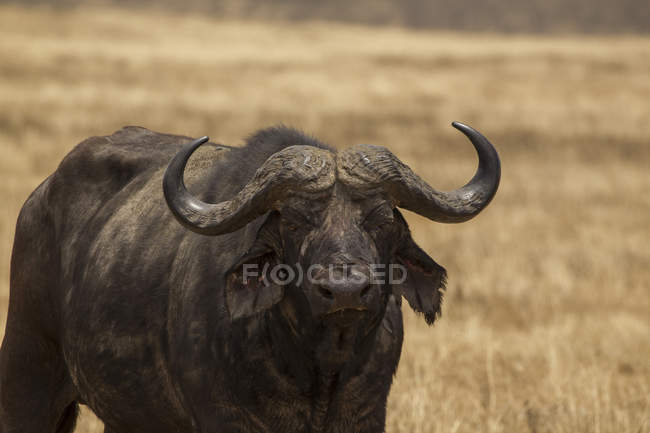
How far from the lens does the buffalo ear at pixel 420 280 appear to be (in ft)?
13.0

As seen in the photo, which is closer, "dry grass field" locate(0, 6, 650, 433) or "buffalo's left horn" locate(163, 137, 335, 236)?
"buffalo's left horn" locate(163, 137, 335, 236)

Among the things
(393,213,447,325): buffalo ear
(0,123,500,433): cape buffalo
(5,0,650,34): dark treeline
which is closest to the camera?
(0,123,500,433): cape buffalo

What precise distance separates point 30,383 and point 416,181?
248cm

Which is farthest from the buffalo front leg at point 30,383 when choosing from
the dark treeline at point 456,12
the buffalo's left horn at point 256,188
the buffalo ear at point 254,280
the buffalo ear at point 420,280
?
the dark treeline at point 456,12

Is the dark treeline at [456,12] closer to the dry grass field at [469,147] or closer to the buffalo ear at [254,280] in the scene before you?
the dry grass field at [469,147]

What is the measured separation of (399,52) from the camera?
1533 inches

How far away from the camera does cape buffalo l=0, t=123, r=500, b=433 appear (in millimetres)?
3627

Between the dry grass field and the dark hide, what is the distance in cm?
137

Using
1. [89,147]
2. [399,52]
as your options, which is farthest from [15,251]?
[399,52]

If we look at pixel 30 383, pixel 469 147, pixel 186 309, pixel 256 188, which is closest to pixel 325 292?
pixel 256 188

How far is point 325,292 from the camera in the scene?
132 inches

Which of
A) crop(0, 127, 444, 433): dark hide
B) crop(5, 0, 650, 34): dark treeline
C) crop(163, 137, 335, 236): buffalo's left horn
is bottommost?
crop(0, 127, 444, 433): dark hide

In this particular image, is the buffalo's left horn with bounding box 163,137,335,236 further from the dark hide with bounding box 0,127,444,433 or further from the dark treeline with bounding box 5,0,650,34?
the dark treeline with bounding box 5,0,650,34

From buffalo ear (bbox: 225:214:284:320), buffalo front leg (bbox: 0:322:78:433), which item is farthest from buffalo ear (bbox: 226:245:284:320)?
buffalo front leg (bbox: 0:322:78:433)
